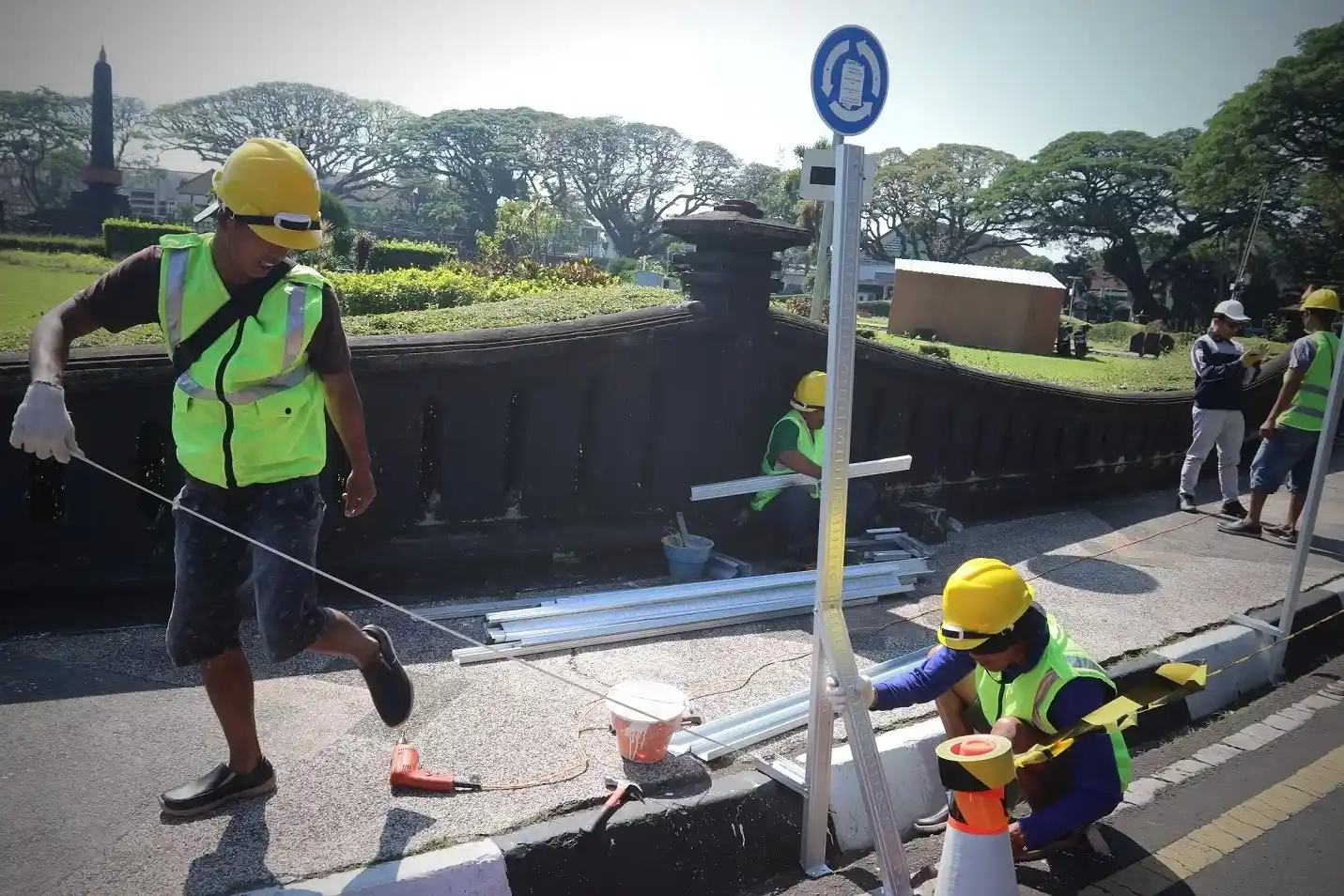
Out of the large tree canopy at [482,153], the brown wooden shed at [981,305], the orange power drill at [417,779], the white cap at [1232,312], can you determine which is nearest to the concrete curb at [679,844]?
the orange power drill at [417,779]

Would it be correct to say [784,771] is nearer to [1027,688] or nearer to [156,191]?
[1027,688]

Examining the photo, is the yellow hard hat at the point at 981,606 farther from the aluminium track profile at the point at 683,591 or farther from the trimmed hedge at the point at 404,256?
the trimmed hedge at the point at 404,256

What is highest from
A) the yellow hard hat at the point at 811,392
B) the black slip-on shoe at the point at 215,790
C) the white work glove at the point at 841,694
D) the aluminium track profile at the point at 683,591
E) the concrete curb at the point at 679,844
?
the yellow hard hat at the point at 811,392

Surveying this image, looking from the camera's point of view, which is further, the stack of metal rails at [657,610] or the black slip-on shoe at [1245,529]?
the black slip-on shoe at [1245,529]

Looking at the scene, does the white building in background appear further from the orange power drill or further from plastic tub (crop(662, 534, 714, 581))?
the orange power drill

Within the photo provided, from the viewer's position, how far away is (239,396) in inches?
109

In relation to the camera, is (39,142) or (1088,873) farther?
(39,142)

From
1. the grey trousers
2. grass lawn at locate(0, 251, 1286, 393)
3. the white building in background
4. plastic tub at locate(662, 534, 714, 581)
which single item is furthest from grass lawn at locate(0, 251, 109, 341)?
the grey trousers

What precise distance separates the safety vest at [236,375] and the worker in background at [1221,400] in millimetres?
7546

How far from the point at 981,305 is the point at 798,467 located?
26.0m

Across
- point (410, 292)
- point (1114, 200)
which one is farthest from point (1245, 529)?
point (1114, 200)

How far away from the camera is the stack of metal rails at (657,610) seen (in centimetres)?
435

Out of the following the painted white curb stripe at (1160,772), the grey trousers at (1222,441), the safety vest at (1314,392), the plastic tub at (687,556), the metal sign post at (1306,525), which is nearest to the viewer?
the painted white curb stripe at (1160,772)

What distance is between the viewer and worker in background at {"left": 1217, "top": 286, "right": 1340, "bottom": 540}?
710cm
